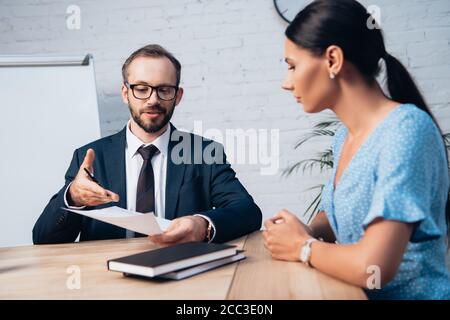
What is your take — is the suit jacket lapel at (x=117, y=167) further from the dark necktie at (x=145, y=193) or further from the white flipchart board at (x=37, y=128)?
the white flipchart board at (x=37, y=128)

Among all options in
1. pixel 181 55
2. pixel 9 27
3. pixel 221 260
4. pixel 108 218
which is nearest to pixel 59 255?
pixel 108 218

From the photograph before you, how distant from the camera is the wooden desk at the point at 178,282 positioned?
2.60 ft

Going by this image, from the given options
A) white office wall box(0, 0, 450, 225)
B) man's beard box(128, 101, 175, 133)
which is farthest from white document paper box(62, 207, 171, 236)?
white office wall box(0, 0, 450, 225)

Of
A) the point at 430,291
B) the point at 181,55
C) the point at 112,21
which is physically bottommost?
the point at 430,291

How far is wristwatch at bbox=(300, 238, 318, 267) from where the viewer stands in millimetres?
941

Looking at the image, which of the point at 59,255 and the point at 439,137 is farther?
the point at 59,255

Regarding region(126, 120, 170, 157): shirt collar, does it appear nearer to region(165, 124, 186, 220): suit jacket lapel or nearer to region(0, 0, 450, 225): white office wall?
region(165, 124, 186, 220): suit jacket lapel

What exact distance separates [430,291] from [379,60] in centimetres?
51

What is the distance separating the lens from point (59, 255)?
4.06 ft

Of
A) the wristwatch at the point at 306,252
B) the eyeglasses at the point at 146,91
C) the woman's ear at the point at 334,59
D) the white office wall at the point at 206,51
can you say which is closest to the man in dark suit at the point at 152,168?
the eyeglasses at the point at 146,91

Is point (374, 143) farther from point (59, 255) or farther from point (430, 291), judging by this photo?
point (59, 255)

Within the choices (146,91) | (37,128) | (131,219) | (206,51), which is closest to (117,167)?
(146,91)

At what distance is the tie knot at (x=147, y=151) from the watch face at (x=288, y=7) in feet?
3.97
